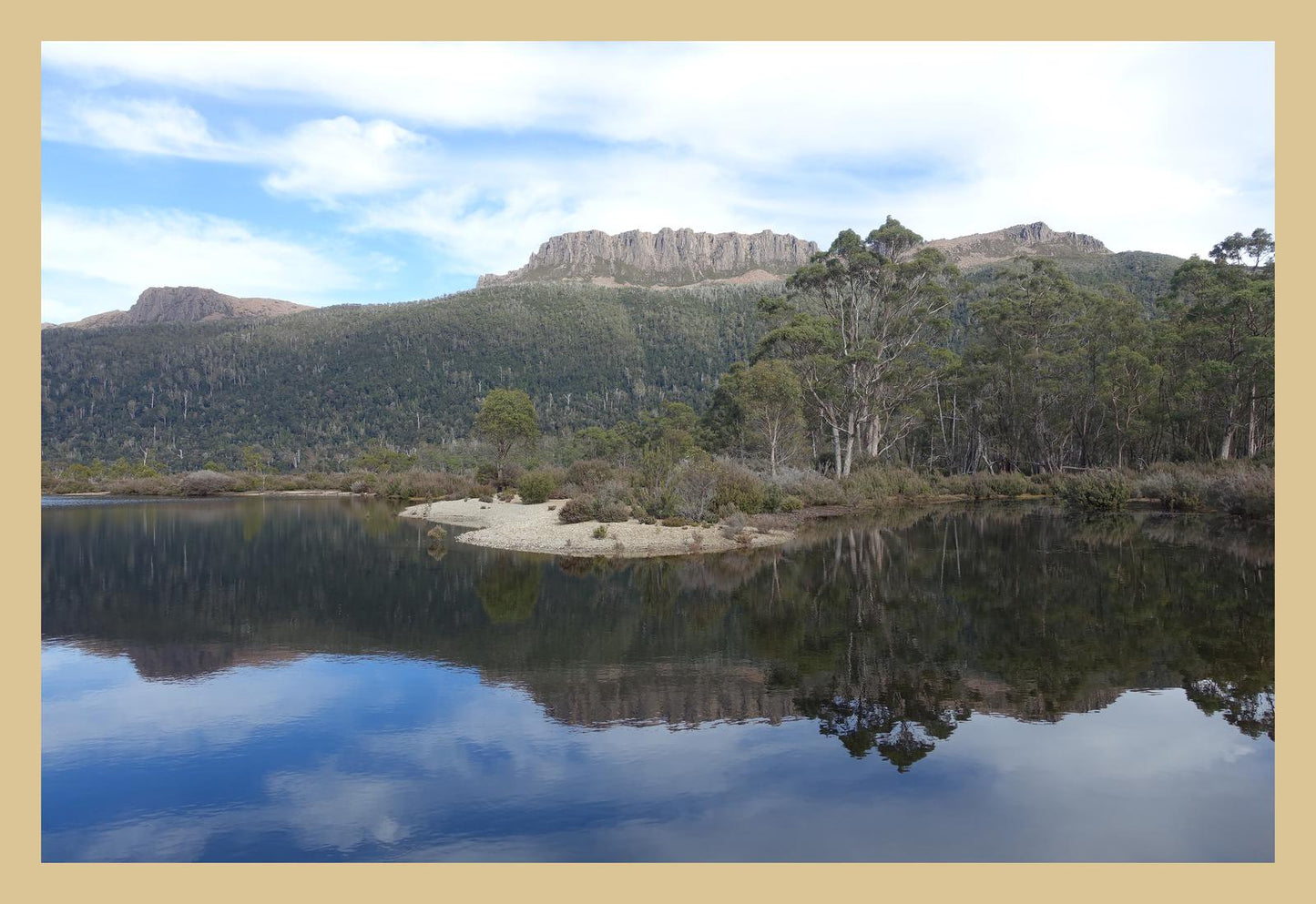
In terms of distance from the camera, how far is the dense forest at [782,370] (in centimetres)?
3922

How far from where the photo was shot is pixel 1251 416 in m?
36.0

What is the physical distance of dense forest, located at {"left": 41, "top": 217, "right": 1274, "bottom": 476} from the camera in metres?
39.2

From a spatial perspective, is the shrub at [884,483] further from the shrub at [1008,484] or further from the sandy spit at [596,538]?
the sandy spit at [596,538]

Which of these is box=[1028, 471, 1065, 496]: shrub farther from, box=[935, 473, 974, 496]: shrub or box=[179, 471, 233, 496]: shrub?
box=[179, 471, 233, 496]: shrub

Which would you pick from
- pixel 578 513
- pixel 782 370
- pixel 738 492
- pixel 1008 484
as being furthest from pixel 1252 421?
pixel 578 513

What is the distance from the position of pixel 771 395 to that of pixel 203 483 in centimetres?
4596

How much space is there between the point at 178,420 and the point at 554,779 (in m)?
99.3

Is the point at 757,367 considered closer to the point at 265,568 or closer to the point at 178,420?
the point at 265,568

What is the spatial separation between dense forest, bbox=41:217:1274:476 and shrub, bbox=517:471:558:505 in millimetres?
10761

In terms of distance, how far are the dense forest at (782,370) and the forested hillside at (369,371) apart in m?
0.32

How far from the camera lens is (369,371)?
96.2m

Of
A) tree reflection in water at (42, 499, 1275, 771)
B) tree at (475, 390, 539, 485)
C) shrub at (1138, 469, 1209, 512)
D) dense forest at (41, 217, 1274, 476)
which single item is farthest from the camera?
tree at (475, 390, 539, 485)

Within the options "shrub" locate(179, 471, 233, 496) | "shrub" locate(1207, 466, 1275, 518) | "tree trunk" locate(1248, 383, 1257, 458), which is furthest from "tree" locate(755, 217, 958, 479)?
"shrub" locate(179, 471, 233, 496)

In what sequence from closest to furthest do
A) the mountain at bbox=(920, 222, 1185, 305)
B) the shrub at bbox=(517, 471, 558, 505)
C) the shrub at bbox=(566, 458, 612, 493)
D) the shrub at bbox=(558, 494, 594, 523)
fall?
the shrub at bbox=(558, 494, 594, 523) < the shrub at bbox=(566, 458, 612, 493) < the shrub at bbox=(517, 471, 558, 505) < the mountain at bbox=(920, 222, 1185, 305)
